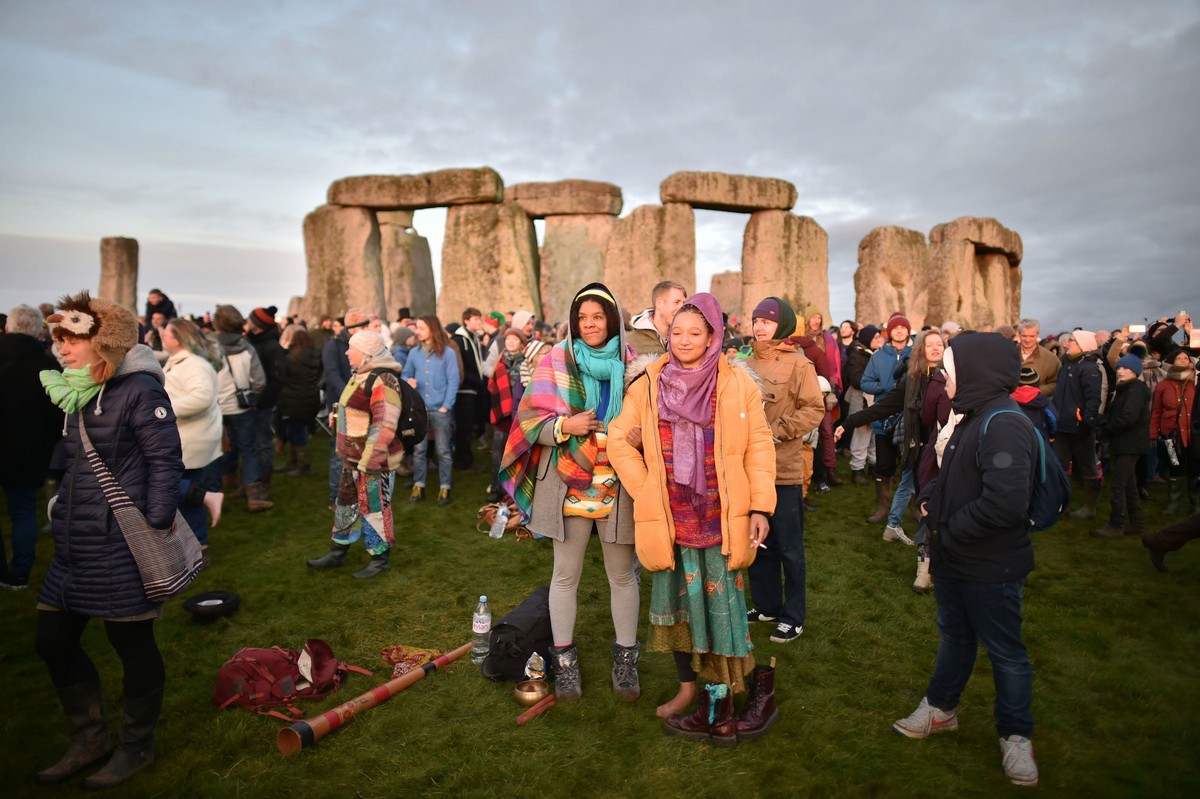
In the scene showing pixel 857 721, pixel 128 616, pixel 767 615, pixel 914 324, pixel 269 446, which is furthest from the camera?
pixel 914 324

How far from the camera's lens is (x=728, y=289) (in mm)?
27125

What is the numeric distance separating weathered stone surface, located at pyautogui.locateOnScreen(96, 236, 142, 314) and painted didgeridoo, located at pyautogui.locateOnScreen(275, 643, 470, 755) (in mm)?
Answer: 19531

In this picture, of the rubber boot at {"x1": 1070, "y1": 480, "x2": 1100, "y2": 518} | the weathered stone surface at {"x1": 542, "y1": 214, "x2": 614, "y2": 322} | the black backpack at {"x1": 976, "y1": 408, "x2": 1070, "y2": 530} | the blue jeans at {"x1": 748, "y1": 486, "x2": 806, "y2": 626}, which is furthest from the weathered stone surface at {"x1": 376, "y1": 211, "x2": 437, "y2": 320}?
the black backpack at {"x1": 976, "y1": 408, "x2": 1070, "y2": 530}

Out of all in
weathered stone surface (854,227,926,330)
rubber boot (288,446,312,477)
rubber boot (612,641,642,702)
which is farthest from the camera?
weathered stone surface (854,227,926,330)

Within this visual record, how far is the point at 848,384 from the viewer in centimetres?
904

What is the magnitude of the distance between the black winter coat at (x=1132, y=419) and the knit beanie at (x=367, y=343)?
6.66m

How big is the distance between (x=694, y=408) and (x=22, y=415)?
16.3ft

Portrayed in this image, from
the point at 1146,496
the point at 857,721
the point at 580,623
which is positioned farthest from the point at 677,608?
the point at 1146,496

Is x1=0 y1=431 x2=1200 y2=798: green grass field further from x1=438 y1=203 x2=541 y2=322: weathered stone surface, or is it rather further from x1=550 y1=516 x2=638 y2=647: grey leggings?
x1=438 y1=203 x2=541 y2=322: weathered stone surface

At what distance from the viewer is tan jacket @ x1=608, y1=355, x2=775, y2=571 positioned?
2959 mm

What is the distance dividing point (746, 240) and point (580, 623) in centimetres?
1249

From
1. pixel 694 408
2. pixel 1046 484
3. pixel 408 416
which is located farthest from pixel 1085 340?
pixel 408 416

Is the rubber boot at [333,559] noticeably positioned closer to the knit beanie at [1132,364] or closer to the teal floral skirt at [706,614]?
the teal floral skirt at [706,614]

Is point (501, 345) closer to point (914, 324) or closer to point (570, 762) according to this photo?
point (570, 762)
